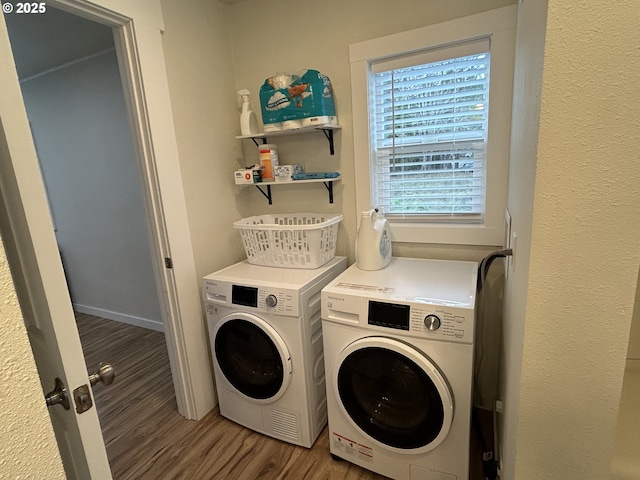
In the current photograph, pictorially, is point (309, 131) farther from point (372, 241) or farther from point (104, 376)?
point (104, 376)

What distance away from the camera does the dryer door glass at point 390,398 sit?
1364 mm

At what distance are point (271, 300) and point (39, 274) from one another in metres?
1.05

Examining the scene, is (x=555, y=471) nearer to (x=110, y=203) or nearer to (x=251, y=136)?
(x=251, y=136)

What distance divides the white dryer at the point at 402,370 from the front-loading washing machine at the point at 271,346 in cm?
15

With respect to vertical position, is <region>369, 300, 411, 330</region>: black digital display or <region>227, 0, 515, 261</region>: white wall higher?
<region>227, 0, 515, 261</region>: white wall

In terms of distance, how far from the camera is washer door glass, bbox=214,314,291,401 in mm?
1665

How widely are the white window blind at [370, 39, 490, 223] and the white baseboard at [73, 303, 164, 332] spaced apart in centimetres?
247

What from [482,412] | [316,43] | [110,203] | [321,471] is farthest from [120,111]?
[482,412]

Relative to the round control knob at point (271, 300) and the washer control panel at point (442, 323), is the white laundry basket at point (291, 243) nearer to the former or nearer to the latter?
the round control knob at point (271, 300)

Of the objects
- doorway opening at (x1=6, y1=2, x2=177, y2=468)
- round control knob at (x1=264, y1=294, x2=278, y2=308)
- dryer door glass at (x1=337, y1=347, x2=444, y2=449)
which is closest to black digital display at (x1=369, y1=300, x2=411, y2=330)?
dryer door glass at (x1=337, y1=347, x2=444, y2=449)

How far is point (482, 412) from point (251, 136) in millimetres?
2080

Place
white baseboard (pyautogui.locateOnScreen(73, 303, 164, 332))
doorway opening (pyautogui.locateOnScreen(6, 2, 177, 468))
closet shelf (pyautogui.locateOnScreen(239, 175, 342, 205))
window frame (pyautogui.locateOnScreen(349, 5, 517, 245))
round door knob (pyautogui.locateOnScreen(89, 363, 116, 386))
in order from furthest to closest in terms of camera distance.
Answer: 1. white baseboard (pyautogui.locateOnScreen(73, 303, 164, 332))
2. doorway opening (pyautogui.locateOnScreen(6, 2, 177, 468))
3. closet shelf (pyautogui.locateOnScreen(239, 175, 342, 205))
4. window frame (pyautogui.locateOnScreen(349, 5, 517, 245))
5. round door knob (pyautogui.locateOnScreen(89, 363, 116, 386))

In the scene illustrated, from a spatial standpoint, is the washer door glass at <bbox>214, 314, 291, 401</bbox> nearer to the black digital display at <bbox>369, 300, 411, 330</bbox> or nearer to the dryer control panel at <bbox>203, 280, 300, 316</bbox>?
the dryer control panel at <bbox>203, 280, 300, 316</bbox>

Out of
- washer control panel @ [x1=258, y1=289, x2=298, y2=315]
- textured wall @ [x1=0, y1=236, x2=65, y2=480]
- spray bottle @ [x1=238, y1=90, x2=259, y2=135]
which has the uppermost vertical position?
spray bottle @ [x1=238, y1=90, x2=259, y2=135]
